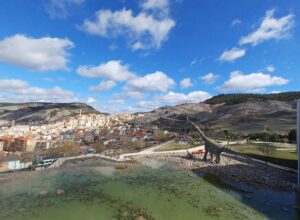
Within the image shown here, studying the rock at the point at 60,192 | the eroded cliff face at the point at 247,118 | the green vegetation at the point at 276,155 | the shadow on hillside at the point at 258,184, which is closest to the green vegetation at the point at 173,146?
the green vegetation at the point at 276,155

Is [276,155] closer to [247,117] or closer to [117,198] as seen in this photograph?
[117,198]

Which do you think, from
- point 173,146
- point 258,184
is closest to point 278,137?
point 173,146

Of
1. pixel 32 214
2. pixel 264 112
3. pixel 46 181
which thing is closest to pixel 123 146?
pixel 46 181

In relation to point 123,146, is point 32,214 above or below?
below

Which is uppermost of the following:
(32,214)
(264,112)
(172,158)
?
(264,112)

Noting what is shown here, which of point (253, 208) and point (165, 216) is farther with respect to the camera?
point (253, 208)

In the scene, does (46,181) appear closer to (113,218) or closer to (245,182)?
(113,218)

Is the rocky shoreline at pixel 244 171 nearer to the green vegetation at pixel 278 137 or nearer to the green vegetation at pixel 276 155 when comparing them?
the green vegetation at pixel 276 155
